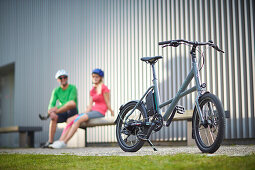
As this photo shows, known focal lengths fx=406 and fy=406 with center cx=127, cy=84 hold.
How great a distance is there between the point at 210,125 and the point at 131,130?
3.64 feet

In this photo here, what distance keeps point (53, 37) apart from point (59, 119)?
10.9 feet

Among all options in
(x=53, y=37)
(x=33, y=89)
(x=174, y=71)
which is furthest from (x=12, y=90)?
(x=174, y=71)

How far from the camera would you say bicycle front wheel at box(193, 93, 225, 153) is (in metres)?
3.23

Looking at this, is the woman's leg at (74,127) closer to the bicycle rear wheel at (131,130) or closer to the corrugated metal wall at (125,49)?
the corrugated metal wall at (125,49)

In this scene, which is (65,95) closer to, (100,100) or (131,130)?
(100,100)

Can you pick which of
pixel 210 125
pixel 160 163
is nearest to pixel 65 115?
pixel 210 125

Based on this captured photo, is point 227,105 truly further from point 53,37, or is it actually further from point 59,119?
point 53,37

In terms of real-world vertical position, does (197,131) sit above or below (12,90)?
below

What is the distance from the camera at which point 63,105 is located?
22.0 feet

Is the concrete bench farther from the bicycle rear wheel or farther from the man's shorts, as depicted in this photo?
the bicycle rear wheel

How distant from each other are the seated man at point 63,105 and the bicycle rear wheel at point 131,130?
235cm

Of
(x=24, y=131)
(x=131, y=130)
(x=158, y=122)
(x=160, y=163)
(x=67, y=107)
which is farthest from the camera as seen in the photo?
(x=24, y=131)

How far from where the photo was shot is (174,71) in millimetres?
6445

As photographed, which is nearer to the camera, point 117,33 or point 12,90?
point 117,33
